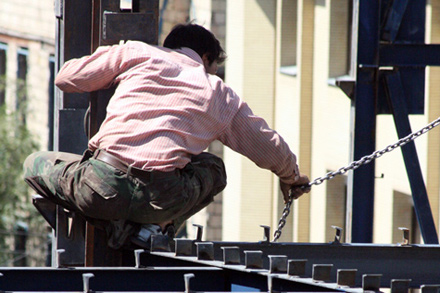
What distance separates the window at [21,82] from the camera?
19.9 metres

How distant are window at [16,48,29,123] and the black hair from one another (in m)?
14.1

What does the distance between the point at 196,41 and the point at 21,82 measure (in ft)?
49.2

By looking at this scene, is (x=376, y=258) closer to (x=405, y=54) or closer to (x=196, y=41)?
(x=196, y=41)

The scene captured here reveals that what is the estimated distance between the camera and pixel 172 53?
5535mm

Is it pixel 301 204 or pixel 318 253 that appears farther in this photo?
pixel 301 204

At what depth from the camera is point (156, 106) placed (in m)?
5.30

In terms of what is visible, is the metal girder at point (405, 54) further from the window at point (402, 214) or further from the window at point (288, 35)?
the window at point (288, 35)

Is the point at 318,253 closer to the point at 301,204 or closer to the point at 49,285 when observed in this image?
the point at 49,285

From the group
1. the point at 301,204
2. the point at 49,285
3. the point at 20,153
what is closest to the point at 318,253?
the point at 49,285

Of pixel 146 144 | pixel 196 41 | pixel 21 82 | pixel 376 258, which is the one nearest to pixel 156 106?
pixel 146 144

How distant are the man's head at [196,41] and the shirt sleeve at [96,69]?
43 centimetres

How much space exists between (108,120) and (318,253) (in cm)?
115

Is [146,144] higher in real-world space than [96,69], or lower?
lower

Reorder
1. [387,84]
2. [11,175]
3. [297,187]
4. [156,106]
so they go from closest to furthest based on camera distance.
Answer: [156,106] → [297,187] → [387,84] → [11,175]
